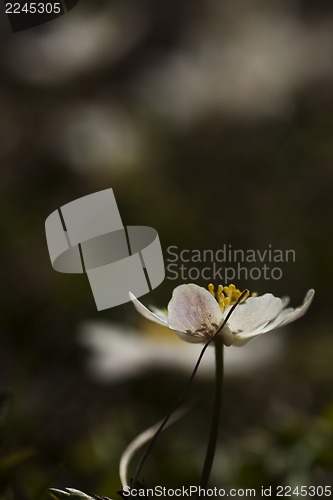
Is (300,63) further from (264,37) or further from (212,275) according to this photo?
(212,275)

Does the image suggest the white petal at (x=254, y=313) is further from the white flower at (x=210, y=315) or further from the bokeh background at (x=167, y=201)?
the bokeh background at (x=167, y=201)

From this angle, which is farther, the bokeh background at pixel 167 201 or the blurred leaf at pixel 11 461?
the bokeh background at pixel 167 201

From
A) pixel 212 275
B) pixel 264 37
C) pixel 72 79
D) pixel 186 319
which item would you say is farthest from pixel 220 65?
pixel 186 319

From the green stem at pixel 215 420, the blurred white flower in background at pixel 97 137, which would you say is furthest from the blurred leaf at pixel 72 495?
the blurred white flower in background at pixel 97 137

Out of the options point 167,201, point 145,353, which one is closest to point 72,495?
point 145,353

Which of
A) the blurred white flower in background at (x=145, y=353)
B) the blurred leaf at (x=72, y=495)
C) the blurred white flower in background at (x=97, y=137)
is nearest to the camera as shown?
the blurred leaf at (x=72, y=495)

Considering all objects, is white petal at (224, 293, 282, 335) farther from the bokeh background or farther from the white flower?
the bokeh background

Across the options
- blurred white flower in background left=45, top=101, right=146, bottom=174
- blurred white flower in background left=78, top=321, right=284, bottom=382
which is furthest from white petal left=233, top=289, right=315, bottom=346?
blurred white flower in background left=45, top=101, right=146, bottom=174
